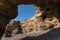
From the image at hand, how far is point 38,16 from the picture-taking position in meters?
16.9

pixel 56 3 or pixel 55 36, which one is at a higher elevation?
pixel 56 3

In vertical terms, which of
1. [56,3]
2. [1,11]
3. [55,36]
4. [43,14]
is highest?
[43,14]

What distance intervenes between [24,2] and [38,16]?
8.27 m

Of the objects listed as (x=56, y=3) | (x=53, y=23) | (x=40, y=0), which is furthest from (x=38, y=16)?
(x=40, y=0)

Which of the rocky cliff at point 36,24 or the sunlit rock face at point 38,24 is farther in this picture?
the sunlit rock face at point 38,24

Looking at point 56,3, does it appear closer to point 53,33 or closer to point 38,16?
point 53,33

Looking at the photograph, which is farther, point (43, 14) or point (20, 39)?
point (43, 14)

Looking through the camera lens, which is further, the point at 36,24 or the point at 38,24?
the point at 36,24

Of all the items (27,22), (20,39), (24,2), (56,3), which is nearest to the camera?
(20,39)

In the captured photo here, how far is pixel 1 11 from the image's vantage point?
7.65m

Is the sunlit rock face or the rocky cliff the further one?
the sunlit rock face

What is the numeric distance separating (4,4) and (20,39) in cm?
175

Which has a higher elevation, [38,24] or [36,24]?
[36,24]

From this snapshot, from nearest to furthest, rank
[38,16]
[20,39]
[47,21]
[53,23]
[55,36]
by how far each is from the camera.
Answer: [55,36], [20,39], [53,23], [47,21], [38,16]
